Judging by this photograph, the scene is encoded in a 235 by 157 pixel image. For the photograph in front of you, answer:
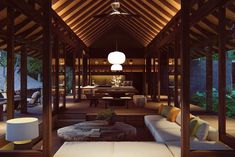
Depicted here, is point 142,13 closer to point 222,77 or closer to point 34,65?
point 222,77

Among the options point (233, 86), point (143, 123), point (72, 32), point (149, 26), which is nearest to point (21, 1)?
point (143, 123)

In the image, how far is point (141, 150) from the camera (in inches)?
202

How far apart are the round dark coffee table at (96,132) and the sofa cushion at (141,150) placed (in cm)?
82

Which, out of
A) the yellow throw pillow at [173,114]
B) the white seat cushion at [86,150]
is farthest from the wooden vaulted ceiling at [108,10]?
the white seat cushion at [86,150]

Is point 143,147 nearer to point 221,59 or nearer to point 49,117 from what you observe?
point 49,117

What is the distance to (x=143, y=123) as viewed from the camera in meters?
10.5

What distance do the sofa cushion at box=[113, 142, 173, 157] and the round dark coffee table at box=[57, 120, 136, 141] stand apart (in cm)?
82

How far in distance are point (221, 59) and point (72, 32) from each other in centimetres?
850

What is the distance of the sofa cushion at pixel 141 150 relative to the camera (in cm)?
485

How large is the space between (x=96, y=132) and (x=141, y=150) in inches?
65.3

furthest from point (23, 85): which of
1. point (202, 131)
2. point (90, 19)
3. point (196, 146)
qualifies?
point (196, 146)

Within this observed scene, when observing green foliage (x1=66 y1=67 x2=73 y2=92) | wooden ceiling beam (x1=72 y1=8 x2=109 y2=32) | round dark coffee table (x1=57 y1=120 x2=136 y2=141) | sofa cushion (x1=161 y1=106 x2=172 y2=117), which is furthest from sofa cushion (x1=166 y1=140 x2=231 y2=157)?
green foliage (x1=66 y1=67 x2=73 y2=92)

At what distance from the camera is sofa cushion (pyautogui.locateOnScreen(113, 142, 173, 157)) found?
4848 mm

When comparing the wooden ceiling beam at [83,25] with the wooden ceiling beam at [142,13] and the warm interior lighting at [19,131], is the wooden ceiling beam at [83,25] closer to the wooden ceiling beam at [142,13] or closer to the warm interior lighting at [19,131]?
the wooden ceiling beam at [142,13]
